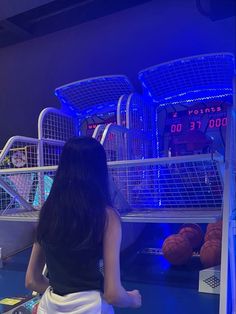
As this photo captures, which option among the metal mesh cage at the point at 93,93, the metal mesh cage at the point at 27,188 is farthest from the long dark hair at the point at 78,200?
the metal mesh cage at the point at 93,93

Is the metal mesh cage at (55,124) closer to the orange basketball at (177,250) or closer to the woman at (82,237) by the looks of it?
the orange basketball at (177,250)

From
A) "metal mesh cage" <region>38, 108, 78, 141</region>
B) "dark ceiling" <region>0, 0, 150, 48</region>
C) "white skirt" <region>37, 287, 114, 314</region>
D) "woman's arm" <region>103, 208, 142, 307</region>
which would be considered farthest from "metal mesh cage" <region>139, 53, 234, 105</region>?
"white skirt" <region>37, 287, 114, 314</region>

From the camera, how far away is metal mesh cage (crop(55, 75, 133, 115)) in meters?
3.48

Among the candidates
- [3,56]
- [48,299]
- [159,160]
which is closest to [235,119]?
[159,160]

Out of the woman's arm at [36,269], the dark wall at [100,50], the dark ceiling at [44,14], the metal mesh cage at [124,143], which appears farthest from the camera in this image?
the dark ceiling at [44,14]

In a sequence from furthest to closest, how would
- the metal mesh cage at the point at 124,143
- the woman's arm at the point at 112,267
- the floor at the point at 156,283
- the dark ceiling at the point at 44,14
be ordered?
the dark ceiling at the point at 44,14 → the metal mesh cage at the point at 124,143 → the floor at the point at 156,283 → the woman's arm at the point at 112,267

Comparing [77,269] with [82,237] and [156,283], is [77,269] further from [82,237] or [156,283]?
[156,283]

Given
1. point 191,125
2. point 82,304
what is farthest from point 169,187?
point 82,304

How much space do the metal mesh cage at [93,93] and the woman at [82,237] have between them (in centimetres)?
216

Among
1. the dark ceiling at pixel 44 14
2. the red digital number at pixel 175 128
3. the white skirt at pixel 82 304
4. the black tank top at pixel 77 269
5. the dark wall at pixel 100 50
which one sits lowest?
the white skirt at pixel 82 304

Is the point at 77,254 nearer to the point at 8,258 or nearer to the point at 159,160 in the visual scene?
the point at 159,160

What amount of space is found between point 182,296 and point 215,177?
891mm

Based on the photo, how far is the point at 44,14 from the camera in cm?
471

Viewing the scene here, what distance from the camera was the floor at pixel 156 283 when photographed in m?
2.26
